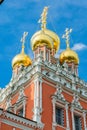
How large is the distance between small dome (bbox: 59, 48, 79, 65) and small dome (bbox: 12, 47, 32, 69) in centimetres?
331

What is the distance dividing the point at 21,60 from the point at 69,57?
4871mm

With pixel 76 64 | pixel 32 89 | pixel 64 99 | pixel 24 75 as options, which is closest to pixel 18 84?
pixel 24 75

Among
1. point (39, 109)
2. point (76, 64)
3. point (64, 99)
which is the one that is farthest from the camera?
point (76, 64)

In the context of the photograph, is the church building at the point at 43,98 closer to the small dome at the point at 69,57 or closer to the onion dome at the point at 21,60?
the onion dome at the point at 21,60

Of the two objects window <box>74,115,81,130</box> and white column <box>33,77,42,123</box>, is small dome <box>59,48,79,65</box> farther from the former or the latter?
white column <box>33,77,42,123</box>

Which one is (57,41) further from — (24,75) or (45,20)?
(24,75)

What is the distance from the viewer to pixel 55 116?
18109 mm

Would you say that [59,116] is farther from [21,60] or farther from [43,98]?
[21,60]

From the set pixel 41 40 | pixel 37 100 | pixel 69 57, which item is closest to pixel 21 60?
pixel 41 40

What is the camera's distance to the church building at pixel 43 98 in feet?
53.8

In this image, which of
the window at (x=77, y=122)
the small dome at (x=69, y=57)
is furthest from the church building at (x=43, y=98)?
the small dome at (x=69, y=57)

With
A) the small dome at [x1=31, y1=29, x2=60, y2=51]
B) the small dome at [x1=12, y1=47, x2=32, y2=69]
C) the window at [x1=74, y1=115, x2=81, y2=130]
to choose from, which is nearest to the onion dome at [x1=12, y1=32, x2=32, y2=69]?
the small dome at [x1=12, y1=47, x2=32, y2=69]

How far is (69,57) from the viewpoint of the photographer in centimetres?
2631

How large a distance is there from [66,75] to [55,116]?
4735 millimetres
